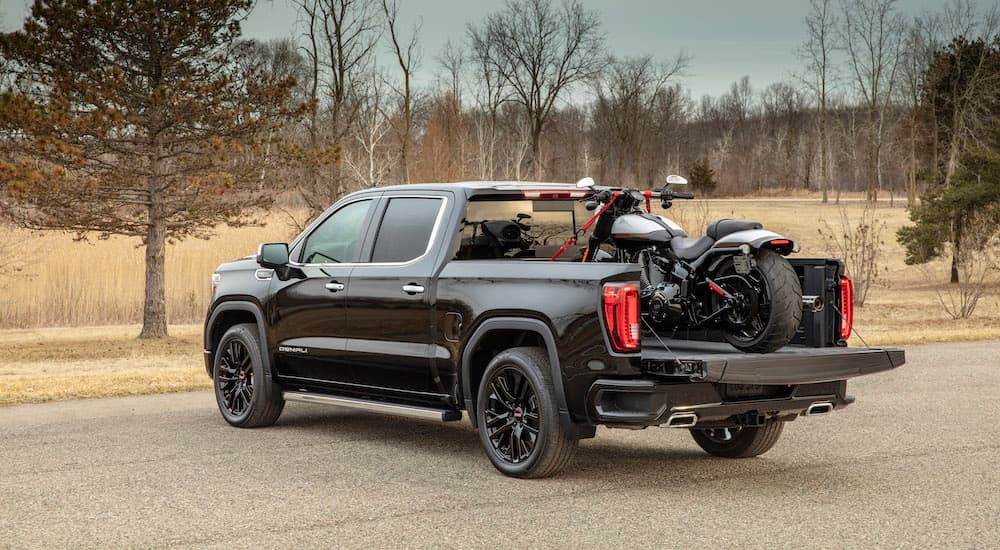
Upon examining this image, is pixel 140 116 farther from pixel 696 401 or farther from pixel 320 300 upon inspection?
pixel 696 401

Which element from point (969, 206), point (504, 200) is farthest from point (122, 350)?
point (969, 206)

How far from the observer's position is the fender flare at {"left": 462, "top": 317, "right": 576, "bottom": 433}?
22.7 ft

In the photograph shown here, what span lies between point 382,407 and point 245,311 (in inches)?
83.8

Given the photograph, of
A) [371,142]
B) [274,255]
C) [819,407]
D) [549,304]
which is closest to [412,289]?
[549,304]

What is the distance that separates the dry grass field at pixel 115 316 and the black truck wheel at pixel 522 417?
630 centimetres

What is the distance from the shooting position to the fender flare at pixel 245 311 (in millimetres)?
9383

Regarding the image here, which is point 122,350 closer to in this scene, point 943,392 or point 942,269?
point 943,392

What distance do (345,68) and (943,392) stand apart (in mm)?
20664

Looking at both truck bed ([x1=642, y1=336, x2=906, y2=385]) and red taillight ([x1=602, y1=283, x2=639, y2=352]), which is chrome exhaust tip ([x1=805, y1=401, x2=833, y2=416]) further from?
red taillight ([x1=602, y1=283, x2=639, y2=352])

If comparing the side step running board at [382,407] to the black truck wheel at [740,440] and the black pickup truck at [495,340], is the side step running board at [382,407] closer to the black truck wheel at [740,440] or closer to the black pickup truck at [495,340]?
the black pickup truck at [495,340]

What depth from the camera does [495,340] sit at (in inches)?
301

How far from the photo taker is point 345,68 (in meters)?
29.5

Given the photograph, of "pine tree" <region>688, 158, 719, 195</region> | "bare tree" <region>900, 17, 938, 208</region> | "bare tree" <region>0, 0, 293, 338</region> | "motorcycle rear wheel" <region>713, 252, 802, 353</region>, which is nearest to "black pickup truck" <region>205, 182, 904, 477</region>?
"motorcycle rear wheel" <region>713, 252, 802, 353</region>

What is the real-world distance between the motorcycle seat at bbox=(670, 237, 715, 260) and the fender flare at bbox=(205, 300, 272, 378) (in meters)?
3.61
